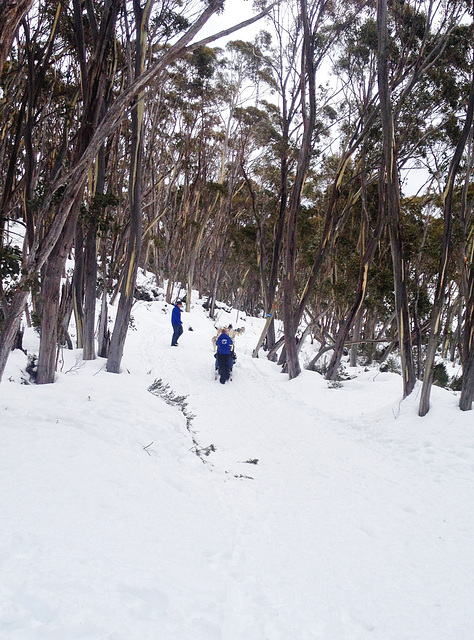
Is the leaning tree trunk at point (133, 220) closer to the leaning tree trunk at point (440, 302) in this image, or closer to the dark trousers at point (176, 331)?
the leaning tree trunk at point (440, 302)

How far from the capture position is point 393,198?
816cm

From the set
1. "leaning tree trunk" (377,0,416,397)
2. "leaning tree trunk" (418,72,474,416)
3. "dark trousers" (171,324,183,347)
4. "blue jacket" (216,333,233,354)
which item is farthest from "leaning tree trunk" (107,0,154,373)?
"dark trousers" (171,324,183,347)

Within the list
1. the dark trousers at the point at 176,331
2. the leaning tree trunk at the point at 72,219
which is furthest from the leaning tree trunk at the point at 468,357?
the dark trousers at the point at 176,331

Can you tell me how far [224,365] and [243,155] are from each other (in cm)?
1396

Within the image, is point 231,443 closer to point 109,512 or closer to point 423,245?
point 109,512

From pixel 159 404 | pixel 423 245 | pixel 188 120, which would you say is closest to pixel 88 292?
pixel 159 404

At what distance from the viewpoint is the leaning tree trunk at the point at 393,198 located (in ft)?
26.0

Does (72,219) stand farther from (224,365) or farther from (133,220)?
(224,365)

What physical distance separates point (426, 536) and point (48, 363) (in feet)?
18.6

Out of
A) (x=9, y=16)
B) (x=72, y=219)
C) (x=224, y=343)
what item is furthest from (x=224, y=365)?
(x=9, y=16)

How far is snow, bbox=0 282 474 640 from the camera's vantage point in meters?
2.57

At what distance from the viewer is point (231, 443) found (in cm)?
696

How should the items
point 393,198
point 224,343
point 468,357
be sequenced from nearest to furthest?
1. point 468,357
2. point 393,198
3. point 224,343

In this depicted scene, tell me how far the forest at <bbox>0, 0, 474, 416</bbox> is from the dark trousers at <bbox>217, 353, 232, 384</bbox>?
6.07 ft
